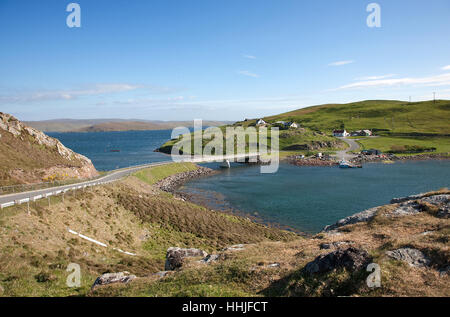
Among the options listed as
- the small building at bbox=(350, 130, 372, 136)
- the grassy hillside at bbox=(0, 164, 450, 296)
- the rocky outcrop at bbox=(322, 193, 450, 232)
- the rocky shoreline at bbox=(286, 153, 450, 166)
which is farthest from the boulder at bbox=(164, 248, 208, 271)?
the small building at bbox=(350, 130, 372, 136)

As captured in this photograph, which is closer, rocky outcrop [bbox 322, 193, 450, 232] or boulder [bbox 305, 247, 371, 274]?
boulder [bbox 305, 247, 371, 274]

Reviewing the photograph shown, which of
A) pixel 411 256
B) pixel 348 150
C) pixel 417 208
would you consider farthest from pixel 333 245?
pixel 348 150

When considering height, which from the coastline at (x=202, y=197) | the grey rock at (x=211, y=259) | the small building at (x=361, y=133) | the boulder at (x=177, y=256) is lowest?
the coastline at (x=202, y=197)

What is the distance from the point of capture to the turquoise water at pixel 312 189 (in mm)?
47844

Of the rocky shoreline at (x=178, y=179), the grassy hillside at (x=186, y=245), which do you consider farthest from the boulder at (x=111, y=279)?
the rocky shoreline at (x=178, y=179)

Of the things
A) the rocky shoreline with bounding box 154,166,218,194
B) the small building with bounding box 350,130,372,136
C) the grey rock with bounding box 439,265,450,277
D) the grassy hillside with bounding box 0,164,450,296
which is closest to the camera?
the grey rock with bounding box 439,265,450,277

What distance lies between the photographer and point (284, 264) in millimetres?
16422

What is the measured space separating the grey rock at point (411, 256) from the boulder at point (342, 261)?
190cm

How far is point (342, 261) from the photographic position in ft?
44.2

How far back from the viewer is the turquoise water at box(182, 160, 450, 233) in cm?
4781

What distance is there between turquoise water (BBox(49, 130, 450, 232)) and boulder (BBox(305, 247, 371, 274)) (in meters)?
27.1

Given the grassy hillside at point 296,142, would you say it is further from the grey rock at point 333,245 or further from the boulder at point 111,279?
the boulder at point 111,279

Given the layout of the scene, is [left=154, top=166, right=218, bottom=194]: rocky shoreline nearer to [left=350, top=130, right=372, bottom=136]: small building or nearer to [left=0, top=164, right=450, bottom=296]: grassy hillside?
[left=0, top=164, right=450, bottom=296]: grassy hillside
